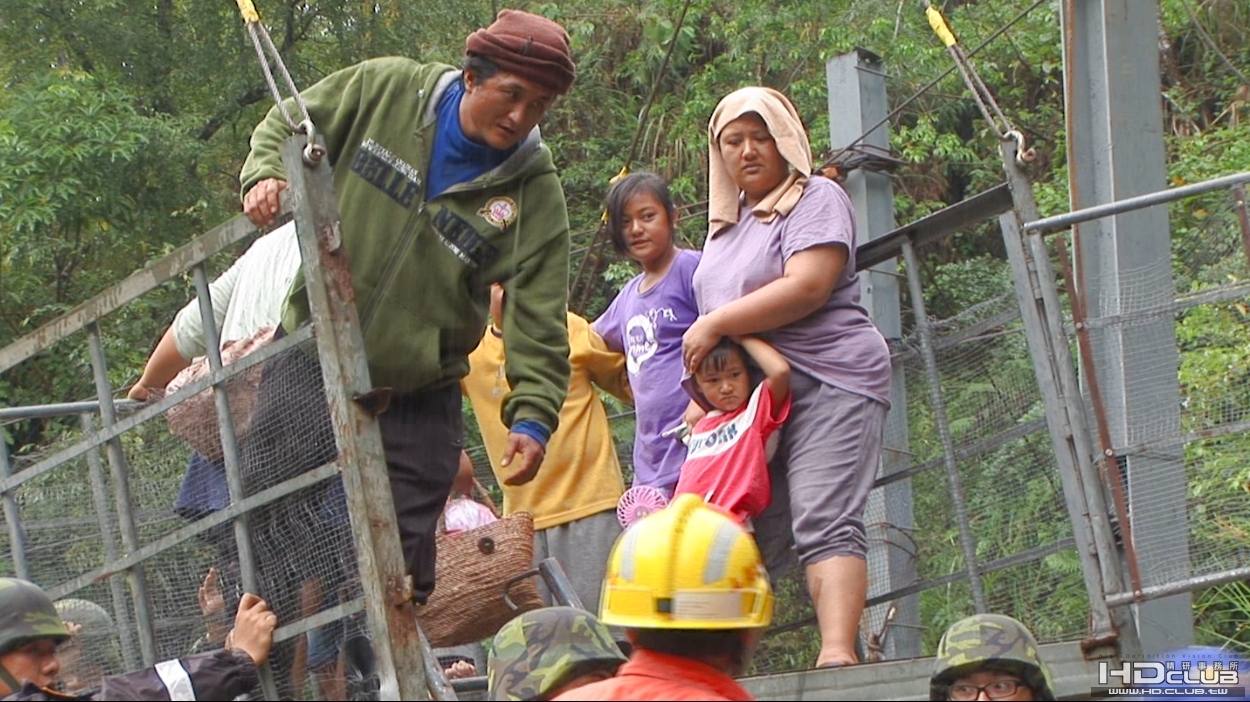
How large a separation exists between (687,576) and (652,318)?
288 cm

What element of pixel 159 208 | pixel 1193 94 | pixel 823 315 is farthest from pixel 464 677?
pixel 1193 94

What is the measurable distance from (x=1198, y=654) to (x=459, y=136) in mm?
2445

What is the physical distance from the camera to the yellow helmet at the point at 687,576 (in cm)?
327

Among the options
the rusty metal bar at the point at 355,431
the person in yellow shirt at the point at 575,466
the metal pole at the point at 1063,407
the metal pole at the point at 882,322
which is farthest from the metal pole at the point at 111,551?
the metal pole at the point at 1063,407

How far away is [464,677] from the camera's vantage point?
→ 6.18 metres

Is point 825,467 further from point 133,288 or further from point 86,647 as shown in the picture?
point 86,647

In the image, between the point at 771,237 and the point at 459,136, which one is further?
the point at 771,237

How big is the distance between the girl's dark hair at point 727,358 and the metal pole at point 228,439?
1.55 metres

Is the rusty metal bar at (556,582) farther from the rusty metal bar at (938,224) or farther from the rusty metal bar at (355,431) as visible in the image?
the rusty metal bar at (938,224)

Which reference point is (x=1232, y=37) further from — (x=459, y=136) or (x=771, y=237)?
(x=459, y=136)

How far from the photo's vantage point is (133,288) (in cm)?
500

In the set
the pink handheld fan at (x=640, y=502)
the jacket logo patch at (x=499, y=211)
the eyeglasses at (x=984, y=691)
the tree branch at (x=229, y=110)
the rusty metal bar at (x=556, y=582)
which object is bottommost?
the eyeglasses at (x=984, y=691)

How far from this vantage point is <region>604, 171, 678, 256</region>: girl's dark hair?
633cm

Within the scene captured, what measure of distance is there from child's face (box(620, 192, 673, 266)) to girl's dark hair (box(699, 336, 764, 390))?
798mm
